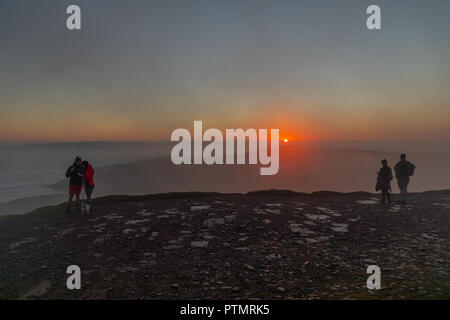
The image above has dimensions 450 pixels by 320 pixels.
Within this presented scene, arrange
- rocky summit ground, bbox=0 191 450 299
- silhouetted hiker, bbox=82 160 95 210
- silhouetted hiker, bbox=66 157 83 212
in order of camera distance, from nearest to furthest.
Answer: rocky summit ground, bbox=0 191 450 299
silhouetted hiker, bbox=66 157 83 212
silhouetted hiker, bbox=82 160 95 210

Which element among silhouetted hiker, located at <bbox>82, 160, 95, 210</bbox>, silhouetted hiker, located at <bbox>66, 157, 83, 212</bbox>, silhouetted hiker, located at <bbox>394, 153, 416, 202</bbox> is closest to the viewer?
silhouetted hiker, located at <bbox>66, 157, 83, 212</bbox>

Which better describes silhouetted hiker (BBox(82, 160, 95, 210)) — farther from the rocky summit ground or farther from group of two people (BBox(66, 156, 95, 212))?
the rocky summit ground

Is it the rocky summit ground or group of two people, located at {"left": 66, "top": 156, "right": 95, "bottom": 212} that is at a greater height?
group of two people, located at {"left": 66, "top": 156, "right": 95, "bottom": 212}

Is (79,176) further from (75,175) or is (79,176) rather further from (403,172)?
(403,172)

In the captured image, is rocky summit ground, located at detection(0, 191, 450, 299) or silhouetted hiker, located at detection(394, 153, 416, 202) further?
silhouetted hiker, located at detection(394, 153, 416, 202)

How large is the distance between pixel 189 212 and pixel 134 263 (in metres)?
8.14

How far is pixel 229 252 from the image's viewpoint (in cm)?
1205

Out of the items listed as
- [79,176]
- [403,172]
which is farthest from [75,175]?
[403,172]

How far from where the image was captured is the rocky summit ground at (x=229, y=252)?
29.6 feet

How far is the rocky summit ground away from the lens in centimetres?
902

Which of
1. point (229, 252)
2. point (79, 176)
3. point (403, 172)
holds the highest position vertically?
point (79, 176)

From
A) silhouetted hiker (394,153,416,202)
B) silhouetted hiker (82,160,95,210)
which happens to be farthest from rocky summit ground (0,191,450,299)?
silhouetted hiker (394,153,416,202)

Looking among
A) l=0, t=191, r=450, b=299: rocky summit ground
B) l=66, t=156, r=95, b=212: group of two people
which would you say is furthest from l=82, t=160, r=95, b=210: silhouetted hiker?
l=0, t=191, r=450, b=299: rocky summit ground
